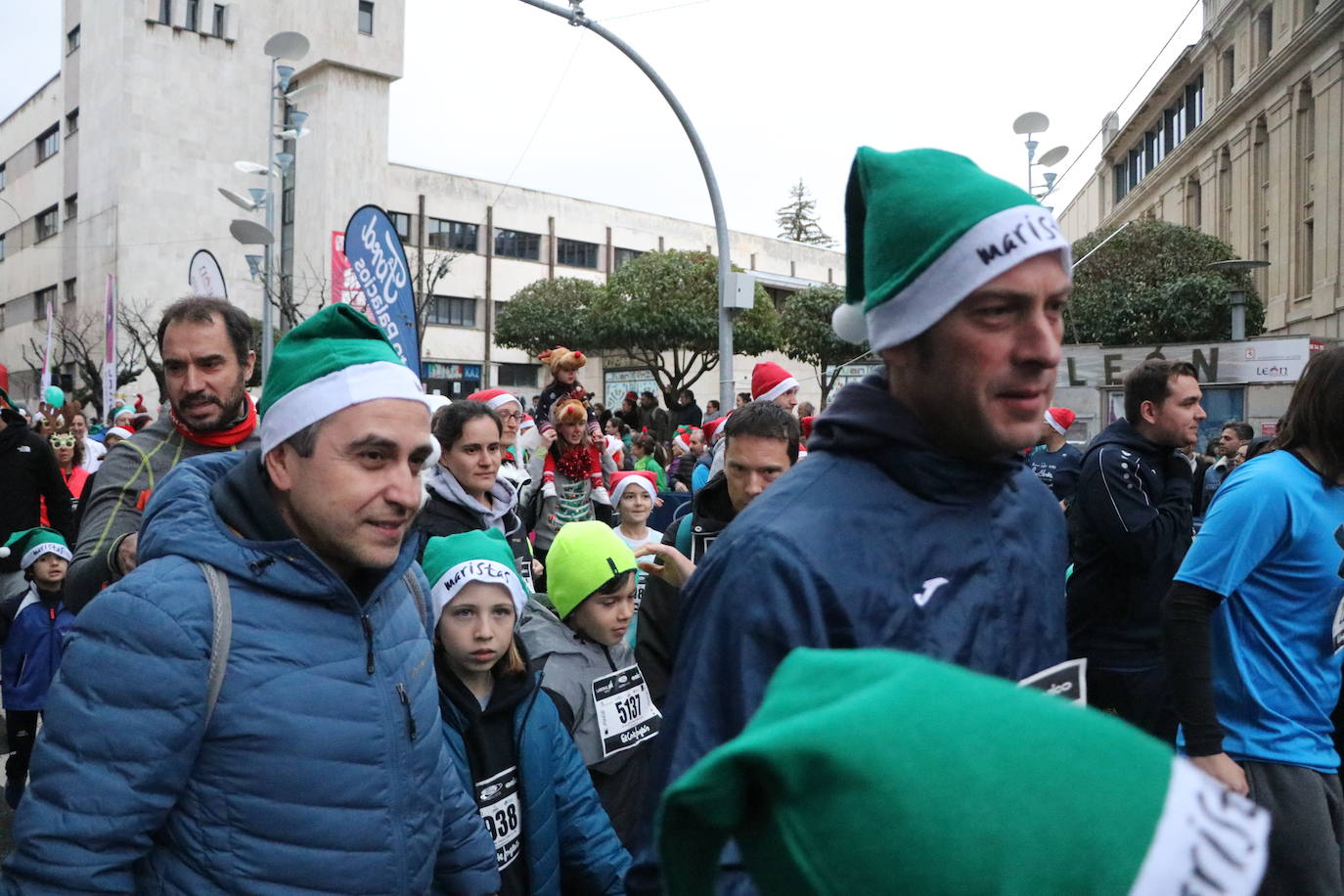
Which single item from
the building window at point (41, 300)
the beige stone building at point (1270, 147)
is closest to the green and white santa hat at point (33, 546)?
the beige stone building at point (1270, 147)

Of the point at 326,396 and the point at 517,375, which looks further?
the point at 517,375

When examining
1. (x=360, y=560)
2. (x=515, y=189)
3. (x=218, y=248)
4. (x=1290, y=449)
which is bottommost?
(x=360, y=560)

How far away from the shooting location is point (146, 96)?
46.6 meters

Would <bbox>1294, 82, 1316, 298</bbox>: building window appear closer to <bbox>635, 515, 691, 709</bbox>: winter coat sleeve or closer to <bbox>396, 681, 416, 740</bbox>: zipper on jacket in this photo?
<bbox>635, 515, 691, 709</bbox>: winter coat sleeve

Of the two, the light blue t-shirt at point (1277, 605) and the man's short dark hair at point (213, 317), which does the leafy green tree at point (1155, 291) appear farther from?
the man's short dark hair at point (213, 317)

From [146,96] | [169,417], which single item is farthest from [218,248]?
[169,417]

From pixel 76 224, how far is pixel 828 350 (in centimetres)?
3439

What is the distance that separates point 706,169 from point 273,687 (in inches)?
455

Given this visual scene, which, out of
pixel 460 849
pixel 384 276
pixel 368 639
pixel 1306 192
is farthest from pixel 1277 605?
pixel 1306 192

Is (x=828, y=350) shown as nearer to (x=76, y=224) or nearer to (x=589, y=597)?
(x=76, y=224)

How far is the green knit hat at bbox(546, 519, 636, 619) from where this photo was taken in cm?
420

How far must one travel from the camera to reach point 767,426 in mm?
4336

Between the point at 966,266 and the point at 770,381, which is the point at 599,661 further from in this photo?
the point at 770,381

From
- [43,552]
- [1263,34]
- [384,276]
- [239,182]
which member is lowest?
[43,552]
